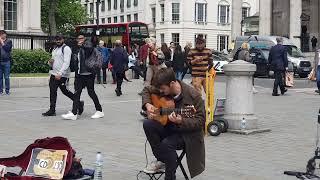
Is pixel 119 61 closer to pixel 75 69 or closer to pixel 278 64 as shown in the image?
pixel 278 64

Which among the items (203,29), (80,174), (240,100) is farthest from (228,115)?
(203,29)

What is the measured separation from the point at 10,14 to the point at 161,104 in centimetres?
2336

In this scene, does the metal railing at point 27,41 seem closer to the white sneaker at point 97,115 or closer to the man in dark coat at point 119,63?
the man in dark coat at point 119,63

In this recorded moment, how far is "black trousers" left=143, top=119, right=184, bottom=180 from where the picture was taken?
260 inches

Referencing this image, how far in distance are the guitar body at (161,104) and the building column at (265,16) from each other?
1856 inches

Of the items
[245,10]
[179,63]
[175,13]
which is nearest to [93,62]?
[179,63]

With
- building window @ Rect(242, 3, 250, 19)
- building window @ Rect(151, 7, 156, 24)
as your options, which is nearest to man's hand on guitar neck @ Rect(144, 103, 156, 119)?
building window @ Rect(151, 7, 156, 24)

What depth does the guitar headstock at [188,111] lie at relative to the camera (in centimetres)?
643

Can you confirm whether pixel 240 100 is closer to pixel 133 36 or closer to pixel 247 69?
pixel 247 69

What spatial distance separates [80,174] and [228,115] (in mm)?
5177

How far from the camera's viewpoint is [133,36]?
48.4 metres

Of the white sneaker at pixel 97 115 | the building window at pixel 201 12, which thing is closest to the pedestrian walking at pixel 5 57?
the white sneaker at pixel 97 115

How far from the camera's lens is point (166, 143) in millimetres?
6621

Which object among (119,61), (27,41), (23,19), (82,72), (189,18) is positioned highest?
(189,18)
